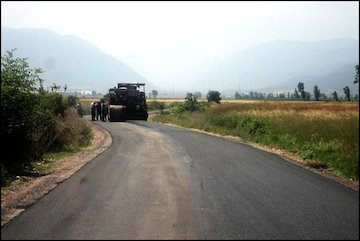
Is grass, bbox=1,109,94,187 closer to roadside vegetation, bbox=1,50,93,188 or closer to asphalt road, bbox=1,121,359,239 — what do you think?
roadside vegetation, bbox=1,50,93,188

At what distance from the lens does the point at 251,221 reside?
19.5ft

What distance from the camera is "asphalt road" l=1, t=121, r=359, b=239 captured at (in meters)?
5.44

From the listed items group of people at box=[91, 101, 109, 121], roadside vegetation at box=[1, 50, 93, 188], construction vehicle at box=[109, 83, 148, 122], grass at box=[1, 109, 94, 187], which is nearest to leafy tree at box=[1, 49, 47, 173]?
roadside vegetation at box=[1, 50, 93, 188]

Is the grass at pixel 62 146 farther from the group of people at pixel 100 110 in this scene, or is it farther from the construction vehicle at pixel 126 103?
the group of people at pixel 100 110

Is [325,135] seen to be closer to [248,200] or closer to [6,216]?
[248,200]

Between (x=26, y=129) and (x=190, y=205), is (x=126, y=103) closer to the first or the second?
(x=26, y=129)

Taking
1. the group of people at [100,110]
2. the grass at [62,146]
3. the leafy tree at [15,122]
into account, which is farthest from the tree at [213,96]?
the leafy tree at [15,122]

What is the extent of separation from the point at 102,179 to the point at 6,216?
2.88m

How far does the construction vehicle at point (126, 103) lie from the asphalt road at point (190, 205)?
2122 cm

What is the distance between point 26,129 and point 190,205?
6.23m

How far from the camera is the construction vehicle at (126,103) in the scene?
3222 cm

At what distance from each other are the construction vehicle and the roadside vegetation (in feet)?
41.9

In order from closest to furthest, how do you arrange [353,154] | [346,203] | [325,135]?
[346,203], [353,154], [325,135]

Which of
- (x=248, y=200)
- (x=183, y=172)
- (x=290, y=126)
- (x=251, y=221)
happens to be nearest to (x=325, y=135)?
(x=290, y=126)
